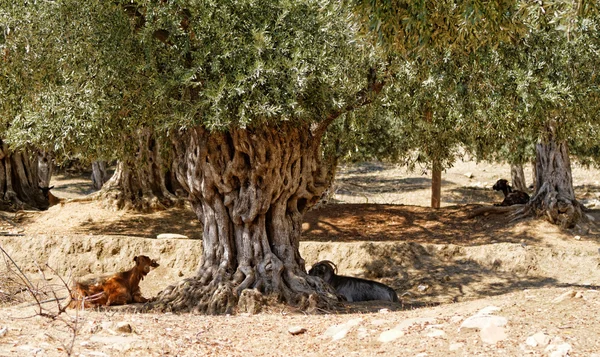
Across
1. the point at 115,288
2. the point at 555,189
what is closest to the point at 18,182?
the point at 115,288

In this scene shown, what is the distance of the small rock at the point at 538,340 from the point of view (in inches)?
252

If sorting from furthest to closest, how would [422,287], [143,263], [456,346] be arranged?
1. [422,287]
2. [143,263]
3. [456,346]

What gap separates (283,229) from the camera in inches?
483

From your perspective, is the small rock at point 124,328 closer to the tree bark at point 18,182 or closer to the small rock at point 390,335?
the small rock at point 390,335

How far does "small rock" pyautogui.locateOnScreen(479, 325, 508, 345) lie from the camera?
21.7 ft

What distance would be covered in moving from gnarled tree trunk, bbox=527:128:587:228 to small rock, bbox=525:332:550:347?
14.1 m

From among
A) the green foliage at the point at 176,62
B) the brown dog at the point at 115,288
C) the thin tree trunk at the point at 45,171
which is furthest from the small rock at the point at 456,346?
the thin tree trunk at the point at 45,171

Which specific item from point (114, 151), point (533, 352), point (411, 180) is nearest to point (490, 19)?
point (533, 352)

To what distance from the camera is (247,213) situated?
11766mm

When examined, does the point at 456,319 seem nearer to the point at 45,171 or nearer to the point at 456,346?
the point at 456,346

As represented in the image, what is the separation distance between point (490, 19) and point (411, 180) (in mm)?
31094

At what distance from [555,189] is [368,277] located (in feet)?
25.1

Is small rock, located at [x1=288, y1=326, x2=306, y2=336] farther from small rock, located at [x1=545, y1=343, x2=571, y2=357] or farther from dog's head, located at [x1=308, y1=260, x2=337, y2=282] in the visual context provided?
dog's head, located at [x1=308, y1=260, x2=337, y2=282]

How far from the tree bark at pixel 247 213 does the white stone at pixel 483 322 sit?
4.50 meters
